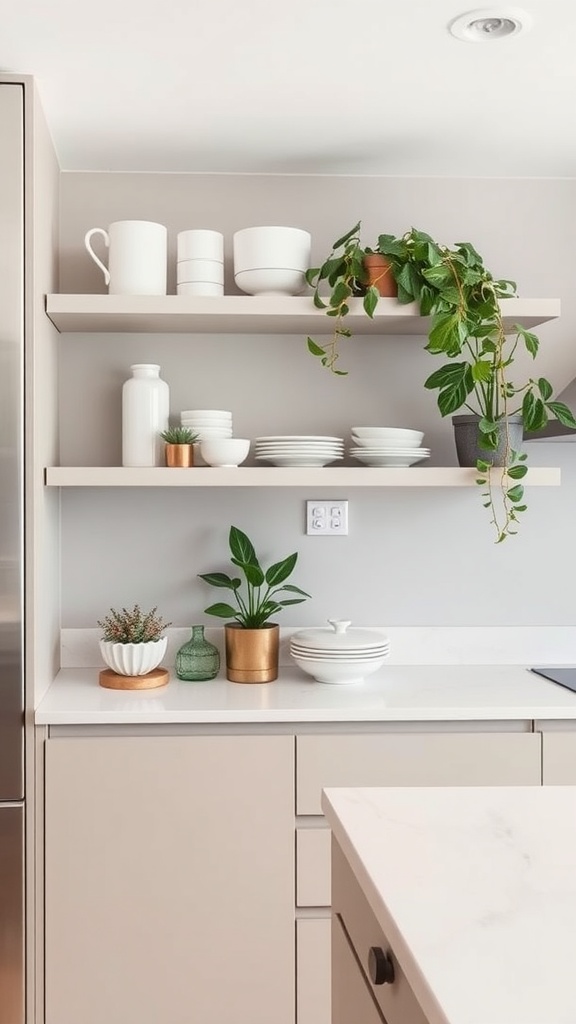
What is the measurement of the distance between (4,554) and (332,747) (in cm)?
88

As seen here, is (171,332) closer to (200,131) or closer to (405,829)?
(200,131)

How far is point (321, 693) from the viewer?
251 centimetres

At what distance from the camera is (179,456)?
2562mm

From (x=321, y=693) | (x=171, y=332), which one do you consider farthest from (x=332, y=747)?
(x=171, y=332)

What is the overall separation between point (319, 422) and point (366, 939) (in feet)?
6.06

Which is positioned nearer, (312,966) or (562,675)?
(312,966)

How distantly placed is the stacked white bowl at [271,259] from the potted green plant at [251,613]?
0.66 meters

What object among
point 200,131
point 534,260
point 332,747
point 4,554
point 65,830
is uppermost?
point 200,131

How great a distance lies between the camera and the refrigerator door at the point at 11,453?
2250 mm

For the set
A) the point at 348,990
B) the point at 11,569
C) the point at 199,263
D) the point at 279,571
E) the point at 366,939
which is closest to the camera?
the point at 366,939

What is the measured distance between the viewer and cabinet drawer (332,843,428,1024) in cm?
103

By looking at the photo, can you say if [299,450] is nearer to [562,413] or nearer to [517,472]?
[517,472]

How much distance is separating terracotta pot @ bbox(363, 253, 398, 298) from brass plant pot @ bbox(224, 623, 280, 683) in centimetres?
93

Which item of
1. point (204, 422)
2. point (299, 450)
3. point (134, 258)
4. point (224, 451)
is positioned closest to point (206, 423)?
point (204, 422)
